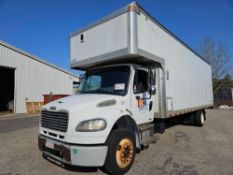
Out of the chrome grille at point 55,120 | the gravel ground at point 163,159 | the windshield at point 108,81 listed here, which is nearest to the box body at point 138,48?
the windshield at point 108,81

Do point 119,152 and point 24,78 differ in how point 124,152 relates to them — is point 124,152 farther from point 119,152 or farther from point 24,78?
point 24,78

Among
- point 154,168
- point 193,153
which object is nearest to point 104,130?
point 154,168

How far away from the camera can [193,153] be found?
18.8 feet

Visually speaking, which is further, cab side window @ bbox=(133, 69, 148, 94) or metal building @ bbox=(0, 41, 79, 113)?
metal building @ bbox=(0, 41, 79, 113)

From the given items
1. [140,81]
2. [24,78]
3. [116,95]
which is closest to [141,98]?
[140,81]

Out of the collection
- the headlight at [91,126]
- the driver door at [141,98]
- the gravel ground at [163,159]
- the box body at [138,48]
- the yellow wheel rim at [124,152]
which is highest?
the box body at [138,48]

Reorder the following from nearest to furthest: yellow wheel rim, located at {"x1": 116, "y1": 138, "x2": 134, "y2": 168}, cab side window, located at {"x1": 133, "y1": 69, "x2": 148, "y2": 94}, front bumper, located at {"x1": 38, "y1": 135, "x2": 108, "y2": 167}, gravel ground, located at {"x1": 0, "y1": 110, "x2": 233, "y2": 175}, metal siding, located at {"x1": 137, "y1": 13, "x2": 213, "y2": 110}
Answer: front bumper, located at {"x1": 38, "y1": 135, "x2": 108, "y2": 167}, yellow wheel rim, located at {"x1": 116, "y1": 138, "x2": 134, "y2": 168}, gravel ground, located at {"x1": 0, "y1": 110, "x2": 233, "y2": 175}, cab side window, located at {"x1": 133, "y1": 69, "x2": 148, "y2": 94}, metal siding, located at {"x1": 137, "y1": 13, "x2": 213, "y2": 110}

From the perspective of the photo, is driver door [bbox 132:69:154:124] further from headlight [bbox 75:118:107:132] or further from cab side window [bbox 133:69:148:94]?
headlight [bbox 75:118:107:132]

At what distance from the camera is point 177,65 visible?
7414mm

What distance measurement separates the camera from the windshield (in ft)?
15.8

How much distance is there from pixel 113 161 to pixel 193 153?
3052 mm

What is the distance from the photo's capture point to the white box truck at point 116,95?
380 cm

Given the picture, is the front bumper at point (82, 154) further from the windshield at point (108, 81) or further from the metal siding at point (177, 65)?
the metal siding at point (177, 65)

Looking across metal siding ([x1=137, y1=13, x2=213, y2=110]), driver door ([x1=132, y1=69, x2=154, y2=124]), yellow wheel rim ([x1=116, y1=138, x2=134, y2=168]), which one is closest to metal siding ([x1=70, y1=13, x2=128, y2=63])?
metal siding ([x1=137, y1=13, x2=213, y2=110])
